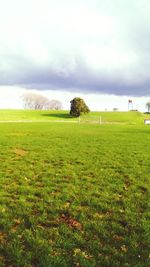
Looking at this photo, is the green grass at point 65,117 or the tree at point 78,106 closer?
the green grass at point 65,117

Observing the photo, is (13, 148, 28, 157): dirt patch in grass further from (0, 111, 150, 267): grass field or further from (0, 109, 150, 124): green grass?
(0, 109, 150, 124): green grass

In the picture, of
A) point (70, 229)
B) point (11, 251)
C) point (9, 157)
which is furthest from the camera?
point (9, 157)

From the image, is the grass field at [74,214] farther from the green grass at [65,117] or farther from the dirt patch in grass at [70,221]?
the green grass at [65,117]

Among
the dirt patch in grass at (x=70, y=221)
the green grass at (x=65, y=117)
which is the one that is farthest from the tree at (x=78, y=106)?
the dirt patch in grass at (x=70, y=221)

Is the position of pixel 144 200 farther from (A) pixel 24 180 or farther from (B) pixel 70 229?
(A) pixel 24 180

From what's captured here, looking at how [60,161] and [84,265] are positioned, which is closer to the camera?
[84,265]

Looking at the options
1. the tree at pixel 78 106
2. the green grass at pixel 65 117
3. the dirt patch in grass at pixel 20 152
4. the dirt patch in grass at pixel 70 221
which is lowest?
the dirt patch in grass at pixel 70 221

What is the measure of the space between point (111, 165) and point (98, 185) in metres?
4.97

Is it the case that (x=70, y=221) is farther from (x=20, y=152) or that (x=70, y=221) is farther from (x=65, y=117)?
(x=65, y=117)

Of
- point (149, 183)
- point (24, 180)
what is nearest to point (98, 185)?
point (149, 183)

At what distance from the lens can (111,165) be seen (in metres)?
18.7

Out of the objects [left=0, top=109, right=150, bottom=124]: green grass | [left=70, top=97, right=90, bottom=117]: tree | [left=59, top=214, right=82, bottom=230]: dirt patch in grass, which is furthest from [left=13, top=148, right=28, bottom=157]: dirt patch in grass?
[left=70, top=97, right=90, bottom=117]: tree

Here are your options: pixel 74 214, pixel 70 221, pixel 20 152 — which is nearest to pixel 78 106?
pixel 20 152

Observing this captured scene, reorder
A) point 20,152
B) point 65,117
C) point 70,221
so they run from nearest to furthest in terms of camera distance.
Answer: point 70,221 < point 20,152 < point 65,117
